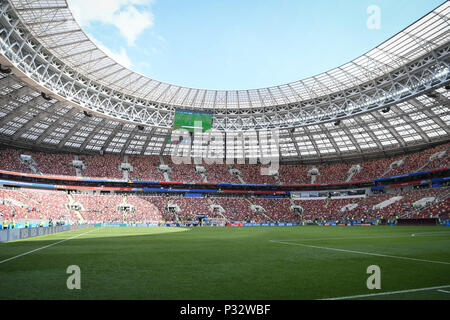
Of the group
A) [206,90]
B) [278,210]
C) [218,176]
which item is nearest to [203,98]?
[206,90]

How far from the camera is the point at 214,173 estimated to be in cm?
6625

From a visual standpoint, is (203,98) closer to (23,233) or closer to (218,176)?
(218,176)

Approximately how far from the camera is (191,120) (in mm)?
45125

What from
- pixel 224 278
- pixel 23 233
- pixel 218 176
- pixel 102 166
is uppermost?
pixel 102 166

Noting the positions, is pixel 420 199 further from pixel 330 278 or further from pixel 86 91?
pixel 86 91

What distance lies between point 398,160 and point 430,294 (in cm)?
5902

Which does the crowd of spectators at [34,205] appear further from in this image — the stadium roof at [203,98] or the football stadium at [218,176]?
the stadium roof at [203,98]

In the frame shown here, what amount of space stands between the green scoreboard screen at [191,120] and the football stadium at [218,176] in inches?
10.0

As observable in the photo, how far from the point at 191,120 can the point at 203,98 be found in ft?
17.4

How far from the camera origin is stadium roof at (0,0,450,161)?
2952 centimetres

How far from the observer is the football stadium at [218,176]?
735 cm

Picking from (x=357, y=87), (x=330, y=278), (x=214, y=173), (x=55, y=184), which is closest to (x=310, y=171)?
(x=214, y=173)

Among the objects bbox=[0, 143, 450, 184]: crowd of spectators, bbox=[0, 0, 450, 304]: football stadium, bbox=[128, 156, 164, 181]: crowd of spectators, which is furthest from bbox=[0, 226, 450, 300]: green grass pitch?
bbox=[128, 156, 164, 181]: crowd of spectators

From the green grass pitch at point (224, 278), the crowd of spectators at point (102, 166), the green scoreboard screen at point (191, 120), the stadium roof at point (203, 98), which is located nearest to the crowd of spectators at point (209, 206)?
the crowd of spectators at point (102, 166)
